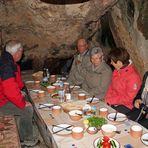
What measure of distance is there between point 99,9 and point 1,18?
257 cm

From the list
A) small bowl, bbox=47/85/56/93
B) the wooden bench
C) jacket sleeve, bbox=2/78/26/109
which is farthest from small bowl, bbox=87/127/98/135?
small bowl, bbox=47/85/56/93

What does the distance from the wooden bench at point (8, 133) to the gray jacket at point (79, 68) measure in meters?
1.88

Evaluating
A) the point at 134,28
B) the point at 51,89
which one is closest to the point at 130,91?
the point at 51,89

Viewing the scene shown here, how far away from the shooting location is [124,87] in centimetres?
454

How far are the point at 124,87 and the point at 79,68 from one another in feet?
5.46

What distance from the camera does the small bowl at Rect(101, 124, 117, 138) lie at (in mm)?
2843

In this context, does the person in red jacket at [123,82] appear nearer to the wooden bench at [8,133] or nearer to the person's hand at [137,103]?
the person's hand at [137,103]

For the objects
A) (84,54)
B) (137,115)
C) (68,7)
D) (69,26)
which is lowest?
(137,115)

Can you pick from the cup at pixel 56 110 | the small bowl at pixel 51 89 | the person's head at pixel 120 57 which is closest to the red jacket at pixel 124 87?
the person's head at pixel 120 57

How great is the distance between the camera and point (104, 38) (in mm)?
8031

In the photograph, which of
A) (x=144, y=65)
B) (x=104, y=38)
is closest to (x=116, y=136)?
(x=144, y=65)

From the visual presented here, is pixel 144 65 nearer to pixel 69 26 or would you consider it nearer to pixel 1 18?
pixel 69 26

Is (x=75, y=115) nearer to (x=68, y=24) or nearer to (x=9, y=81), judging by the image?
(x=9, y=81)

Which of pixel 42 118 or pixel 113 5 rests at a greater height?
pixel 113 5
